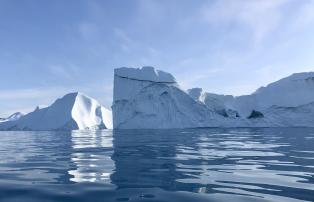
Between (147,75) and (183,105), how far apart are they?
19.7 feet

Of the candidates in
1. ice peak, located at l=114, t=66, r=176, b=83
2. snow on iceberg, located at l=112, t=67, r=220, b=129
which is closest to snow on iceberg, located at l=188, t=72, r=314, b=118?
snow on iceberg, located at l=112, t=67, r=220, b=129

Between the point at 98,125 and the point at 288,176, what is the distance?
5646 centimetres

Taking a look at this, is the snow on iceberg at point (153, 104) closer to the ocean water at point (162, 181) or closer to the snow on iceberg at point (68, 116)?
the snow on iceberg at point (68, 116)

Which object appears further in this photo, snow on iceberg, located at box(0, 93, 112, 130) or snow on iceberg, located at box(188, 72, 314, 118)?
snow on iceberg, located at box(0, 93, 112, 130)

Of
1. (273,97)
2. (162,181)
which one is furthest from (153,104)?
(162,181)

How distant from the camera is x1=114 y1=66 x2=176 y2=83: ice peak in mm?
40906

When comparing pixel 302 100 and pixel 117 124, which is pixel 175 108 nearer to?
pixel 117 124

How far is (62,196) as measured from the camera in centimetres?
422

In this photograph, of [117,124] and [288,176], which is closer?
[288,176]

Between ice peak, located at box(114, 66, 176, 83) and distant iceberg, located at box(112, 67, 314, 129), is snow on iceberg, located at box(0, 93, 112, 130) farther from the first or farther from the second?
ice peak, located at box(114, 66, 176, 83)

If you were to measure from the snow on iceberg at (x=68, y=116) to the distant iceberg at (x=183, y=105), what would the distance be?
14736 millimetres

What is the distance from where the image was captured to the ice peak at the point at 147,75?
40906mm

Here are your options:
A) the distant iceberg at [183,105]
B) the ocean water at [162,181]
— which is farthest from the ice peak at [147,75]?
the ocean water at [162,181]

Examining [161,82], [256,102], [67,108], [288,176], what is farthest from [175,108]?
[288,176]
